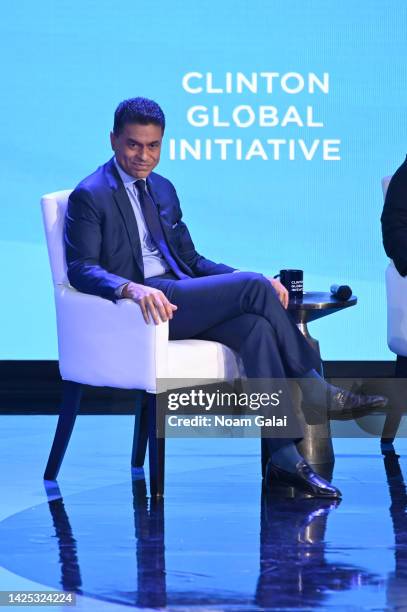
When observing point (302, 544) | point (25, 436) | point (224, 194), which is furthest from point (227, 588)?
point (224, 194)

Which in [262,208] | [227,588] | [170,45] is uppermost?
[170,45]

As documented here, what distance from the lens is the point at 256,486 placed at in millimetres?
4125

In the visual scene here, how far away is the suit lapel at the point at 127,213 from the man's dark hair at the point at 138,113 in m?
0.18

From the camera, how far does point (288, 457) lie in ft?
12.7

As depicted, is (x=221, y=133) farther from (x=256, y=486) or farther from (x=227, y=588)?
(x=227, y=588)

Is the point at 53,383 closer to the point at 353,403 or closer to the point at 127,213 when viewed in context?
the point at 127,213

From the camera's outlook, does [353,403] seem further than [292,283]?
No

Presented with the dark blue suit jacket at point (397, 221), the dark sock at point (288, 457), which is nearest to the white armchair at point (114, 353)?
the dark sock at point (288, 457)

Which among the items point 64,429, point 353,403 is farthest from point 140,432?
point 353,403

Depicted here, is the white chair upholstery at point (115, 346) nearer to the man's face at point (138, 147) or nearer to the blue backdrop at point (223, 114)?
the man's face at point (138, 147)

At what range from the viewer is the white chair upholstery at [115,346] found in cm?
392

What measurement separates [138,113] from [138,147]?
0.36 feet

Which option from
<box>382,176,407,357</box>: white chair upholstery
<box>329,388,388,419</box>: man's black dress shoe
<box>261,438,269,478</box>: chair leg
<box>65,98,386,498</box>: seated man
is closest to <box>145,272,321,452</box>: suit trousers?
<box>65,98,386,498</box>: seated man

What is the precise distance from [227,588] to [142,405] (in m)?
1.48
